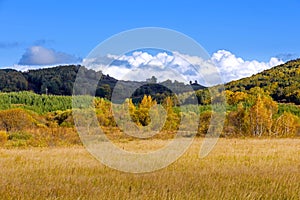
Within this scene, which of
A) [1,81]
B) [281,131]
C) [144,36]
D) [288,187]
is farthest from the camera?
[1,81]

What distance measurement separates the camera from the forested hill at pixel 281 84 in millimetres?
109625

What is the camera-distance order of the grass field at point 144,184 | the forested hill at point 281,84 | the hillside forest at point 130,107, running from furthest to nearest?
the forested hill at point 281,84
the hillside forest at point 130,107
the grass field at point 144,184

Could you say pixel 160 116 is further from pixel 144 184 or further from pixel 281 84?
pixel 281 84

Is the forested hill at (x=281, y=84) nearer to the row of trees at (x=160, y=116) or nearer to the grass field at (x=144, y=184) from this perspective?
the row of trees at (x=160, y=116)

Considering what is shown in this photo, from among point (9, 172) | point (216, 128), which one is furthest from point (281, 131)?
point (9, 172)

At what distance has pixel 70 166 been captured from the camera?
10914 millimetres

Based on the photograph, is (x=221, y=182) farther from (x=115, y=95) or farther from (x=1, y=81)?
(x=1, y=81)

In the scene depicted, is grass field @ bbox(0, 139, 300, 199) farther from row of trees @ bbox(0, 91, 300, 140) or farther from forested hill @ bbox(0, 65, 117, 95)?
forested hill @ bbox(0, 65, 117, 95)

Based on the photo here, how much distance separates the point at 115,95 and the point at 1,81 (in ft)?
330

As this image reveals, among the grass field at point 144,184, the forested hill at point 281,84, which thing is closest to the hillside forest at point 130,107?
the forested hill at point 281,84

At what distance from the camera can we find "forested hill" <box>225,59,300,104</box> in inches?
4316

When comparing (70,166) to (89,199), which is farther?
(70,166)

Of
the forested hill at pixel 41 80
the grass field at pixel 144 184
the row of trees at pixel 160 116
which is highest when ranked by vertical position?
the forested hill at pixel 41 80

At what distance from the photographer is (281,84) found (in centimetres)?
12381
